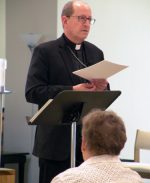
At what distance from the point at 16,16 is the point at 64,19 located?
253 centimetres

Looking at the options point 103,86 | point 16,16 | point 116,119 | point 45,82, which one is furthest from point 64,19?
point 16,16

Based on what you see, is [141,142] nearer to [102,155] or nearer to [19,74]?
[19,74]

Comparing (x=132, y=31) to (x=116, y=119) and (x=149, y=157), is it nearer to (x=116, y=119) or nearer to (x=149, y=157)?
(x=149, y=157)

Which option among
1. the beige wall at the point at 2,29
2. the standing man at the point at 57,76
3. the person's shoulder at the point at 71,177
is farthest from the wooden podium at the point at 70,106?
the beige wall at the point at 2,29

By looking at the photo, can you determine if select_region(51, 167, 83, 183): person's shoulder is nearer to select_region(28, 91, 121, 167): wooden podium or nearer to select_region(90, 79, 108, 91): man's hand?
select_region(28, 91, 121, 167): wooden podium

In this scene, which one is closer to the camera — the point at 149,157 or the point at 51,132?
the point at 51,132

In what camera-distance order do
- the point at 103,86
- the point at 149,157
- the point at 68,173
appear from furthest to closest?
the point at 149,157
the point at 103,86
the point at 68,173

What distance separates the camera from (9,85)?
209 inches

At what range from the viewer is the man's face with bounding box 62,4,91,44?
8.77 feet

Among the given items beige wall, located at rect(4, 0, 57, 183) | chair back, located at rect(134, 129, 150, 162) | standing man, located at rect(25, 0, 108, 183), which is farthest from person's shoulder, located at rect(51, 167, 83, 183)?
beige wall, located at rect(4, 0, 57, 183)

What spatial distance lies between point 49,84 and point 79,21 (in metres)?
0.44

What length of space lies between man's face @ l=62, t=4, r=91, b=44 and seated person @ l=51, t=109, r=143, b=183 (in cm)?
118

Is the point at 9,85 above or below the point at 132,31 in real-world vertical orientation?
below

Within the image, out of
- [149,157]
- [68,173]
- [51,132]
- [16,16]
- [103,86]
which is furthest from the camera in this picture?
[16,16]
